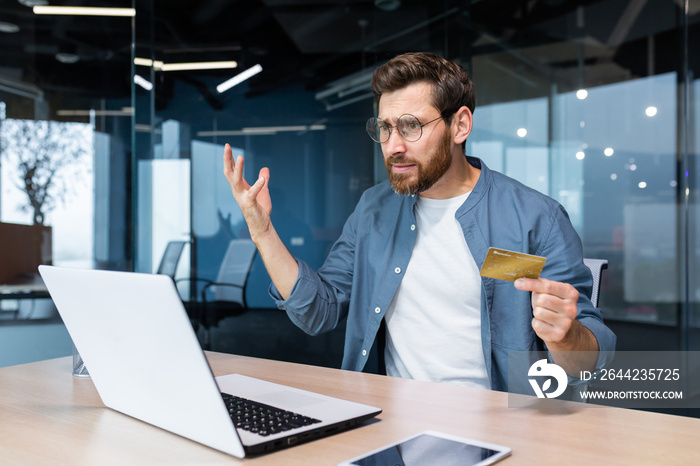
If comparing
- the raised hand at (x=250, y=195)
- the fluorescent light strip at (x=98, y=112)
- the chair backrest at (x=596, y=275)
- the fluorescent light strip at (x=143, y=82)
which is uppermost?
Result: the fluorescent light strip at (x=143, y=82)

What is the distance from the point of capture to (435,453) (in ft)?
2.63

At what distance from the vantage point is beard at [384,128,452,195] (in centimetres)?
169

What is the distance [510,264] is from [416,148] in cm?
82

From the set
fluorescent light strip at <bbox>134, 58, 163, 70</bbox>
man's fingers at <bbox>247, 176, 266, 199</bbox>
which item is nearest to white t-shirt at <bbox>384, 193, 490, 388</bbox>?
man's fingers at <bbox>247, 176, 266, 199</bbox>

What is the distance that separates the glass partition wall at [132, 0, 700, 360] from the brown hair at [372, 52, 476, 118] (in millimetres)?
2069

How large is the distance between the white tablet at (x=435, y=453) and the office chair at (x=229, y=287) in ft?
10.6

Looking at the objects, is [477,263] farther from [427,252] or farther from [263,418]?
[263,418]

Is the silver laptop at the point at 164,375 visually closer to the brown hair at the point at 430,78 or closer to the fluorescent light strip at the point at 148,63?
the brown hair at the point at 430,78

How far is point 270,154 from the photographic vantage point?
399 cm

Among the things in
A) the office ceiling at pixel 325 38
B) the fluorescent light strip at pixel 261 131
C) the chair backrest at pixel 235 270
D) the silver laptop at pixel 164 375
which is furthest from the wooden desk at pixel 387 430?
the office ceiling at pixel 325 38

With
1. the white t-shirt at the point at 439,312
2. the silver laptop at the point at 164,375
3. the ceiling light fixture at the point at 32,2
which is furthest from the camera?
A: the ceiling light fixture at the point at 32,2

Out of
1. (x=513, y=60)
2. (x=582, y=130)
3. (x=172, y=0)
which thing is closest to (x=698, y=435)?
(x=582, y=130)

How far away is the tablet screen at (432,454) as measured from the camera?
0.77m

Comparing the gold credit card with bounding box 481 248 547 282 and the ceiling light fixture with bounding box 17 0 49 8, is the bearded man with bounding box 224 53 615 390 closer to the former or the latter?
the gold credit card with bounding box 481 248 547 282
